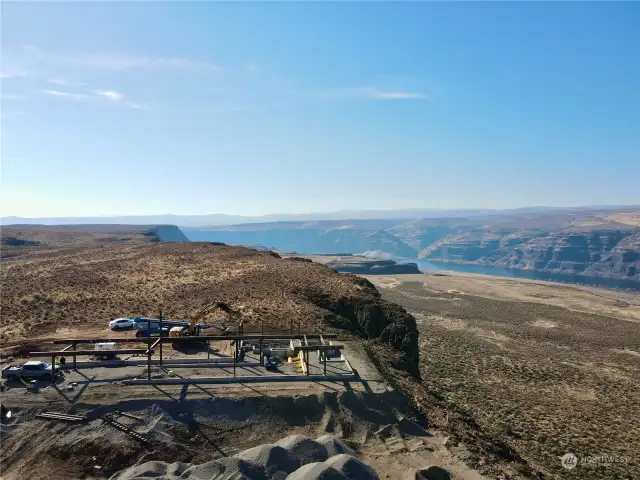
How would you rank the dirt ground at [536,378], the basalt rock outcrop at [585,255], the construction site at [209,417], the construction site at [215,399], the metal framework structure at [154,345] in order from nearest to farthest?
the construction site at [209,417], the construction site at [215,399], the metal framework structure at [154,345], the dirt ground at [536,378], the basalt rock outcrop at [585,255]

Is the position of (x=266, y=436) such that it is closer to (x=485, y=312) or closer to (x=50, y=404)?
(x=50, y=404)

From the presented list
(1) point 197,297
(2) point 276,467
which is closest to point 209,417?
(2) point 276,467

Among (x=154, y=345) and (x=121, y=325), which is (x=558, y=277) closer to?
(x=121, y=325)

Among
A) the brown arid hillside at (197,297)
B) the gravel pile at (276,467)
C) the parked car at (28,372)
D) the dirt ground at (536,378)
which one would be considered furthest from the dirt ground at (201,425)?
the brown arid hillside at (197,297)

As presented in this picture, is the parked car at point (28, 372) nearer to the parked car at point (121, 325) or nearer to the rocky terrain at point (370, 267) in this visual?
the parked car at point (121, 325)

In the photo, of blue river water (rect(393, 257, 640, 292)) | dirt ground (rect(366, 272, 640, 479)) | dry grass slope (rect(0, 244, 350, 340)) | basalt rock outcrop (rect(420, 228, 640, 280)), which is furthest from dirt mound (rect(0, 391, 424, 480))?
basalt rock outcrop (rect(420, 228, 640, 280))

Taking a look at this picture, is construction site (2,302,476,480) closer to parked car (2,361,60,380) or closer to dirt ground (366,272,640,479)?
parked car (2,361,60,380)
